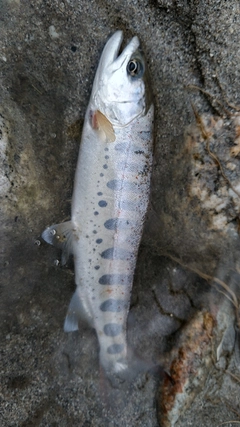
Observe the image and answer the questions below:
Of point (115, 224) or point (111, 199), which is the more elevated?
point (111, 199)

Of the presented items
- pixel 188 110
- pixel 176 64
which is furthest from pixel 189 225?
pixel 176 64

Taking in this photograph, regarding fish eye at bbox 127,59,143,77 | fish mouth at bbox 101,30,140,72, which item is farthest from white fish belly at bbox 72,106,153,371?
fish mouth at bbox 101,30,140,72

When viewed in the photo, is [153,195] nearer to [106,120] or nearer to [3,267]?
[106,120]

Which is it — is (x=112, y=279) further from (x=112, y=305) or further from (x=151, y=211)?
(x=151, y=211)

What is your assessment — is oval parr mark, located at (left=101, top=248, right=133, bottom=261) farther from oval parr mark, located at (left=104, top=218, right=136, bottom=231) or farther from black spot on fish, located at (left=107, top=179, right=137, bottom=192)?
black spot on fish, located at (left=107, top=179, right=137, bottom=192)

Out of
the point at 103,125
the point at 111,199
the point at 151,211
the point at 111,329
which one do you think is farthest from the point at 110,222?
the point at 111,329

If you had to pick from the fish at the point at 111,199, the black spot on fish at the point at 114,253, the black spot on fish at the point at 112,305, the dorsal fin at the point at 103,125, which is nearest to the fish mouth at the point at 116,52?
the fish at the point at 111,199

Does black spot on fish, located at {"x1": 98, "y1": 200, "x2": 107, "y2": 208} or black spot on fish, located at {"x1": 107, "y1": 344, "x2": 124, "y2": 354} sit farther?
black spot on fish, located at {"x1": 107, "y1": 344, "x2": 124, "y2": 354}
